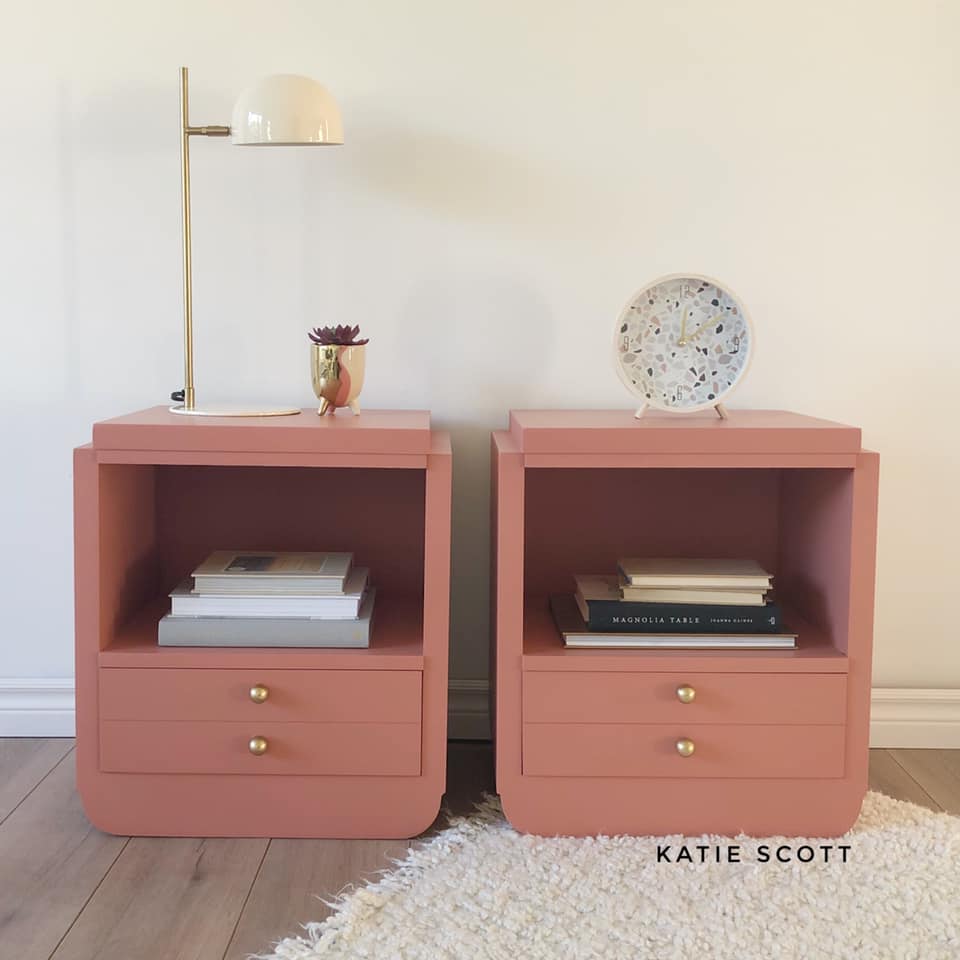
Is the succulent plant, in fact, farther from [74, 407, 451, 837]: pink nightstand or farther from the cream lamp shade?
the cream lamp shade

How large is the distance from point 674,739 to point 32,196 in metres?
1.52

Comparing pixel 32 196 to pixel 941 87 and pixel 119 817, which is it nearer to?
pixel 119 817

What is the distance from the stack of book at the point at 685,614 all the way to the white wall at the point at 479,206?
0.45m

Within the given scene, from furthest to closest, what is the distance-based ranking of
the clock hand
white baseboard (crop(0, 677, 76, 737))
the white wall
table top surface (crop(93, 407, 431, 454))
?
1. white baseboard (crop(0, 677, 76, 737))
2. the white wall
3. the clock hand
4. table top surface (crop(93, 407, 431, 454))

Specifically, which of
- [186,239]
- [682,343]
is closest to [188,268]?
[186,239]

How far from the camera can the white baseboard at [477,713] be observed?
2.11 metres

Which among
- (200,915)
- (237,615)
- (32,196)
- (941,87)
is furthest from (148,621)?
(941,87)

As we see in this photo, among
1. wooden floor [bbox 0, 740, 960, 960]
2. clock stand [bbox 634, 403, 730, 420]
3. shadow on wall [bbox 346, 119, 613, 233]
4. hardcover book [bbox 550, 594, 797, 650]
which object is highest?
shadow on wall [bbox 346, 119, 613, 233]

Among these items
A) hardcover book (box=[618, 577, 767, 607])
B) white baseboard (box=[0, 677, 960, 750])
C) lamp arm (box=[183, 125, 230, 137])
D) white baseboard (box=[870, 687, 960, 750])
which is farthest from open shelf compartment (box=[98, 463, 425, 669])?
white baseboard (box=[870, 687, 960, 750])

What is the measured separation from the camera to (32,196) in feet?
6.65

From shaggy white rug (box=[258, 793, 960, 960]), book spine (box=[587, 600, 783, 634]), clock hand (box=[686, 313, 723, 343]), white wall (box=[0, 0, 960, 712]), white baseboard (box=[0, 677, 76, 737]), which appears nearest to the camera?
shaggy white rug (box=[258, 793, 960, 960])

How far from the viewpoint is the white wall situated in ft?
6.57

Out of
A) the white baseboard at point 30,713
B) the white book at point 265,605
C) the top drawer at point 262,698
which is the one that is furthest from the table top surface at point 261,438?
the white baseboard at point 30,713

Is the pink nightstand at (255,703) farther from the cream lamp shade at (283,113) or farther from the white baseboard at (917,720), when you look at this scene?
the white baseboard at (917,720)
